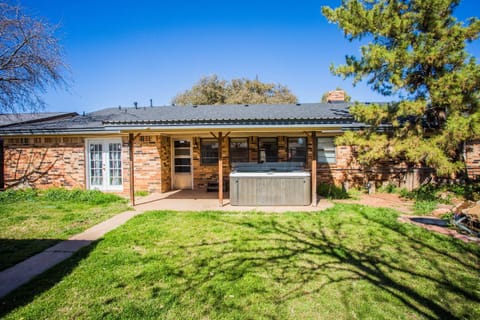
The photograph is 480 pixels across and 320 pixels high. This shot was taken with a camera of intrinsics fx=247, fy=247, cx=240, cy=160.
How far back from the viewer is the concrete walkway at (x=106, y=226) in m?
3.40

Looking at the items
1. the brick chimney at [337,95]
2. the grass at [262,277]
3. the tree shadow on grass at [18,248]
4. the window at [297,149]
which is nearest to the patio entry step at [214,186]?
the window at [297,149]

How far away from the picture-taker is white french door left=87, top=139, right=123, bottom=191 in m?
9.89

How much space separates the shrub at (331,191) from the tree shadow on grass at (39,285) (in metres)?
7.26

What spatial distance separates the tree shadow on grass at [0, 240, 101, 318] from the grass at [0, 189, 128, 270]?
0.82m

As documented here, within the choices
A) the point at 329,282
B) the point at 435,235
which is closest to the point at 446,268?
the point at 435,235

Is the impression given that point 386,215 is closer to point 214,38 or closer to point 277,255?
point 277,255

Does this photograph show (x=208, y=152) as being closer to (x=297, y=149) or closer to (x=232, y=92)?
(x=297, y=149)

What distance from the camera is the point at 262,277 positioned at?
129 inches

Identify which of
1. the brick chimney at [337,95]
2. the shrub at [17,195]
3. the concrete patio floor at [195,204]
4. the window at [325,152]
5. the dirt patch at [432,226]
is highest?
the brick chimney at [337,95]

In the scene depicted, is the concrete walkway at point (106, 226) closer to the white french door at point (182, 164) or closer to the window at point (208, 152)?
the white french door at point (182, 164)

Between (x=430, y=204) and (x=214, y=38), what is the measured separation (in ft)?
40.5

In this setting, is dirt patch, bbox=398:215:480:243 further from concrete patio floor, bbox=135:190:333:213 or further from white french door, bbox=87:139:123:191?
white french door, bbox=87:139:123:191

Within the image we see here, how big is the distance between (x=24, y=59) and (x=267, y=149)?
9.23 m

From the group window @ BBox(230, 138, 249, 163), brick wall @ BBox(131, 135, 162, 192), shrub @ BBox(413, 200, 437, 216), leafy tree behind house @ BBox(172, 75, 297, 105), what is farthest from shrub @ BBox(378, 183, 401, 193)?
leafy tree behind house @ BBox(172, 75, 297, 105)
